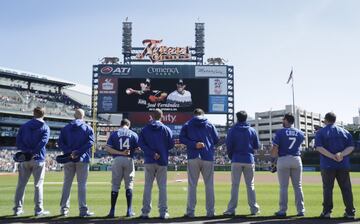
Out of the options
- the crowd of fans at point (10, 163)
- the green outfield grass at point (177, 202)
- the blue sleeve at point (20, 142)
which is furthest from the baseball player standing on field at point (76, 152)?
the crowd of fans at point (10, 163)

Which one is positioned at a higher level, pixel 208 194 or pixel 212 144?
pixel 212 144

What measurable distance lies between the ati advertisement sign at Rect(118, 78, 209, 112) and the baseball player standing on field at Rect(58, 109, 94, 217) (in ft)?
130

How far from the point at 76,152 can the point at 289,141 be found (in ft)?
14.0

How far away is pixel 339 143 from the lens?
7.55 m

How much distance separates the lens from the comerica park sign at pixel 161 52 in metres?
54.4

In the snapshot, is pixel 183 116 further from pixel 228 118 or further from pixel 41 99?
pixel 41 99

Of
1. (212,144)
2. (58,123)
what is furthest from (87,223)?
(58,123)

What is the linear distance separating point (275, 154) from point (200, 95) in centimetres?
4075

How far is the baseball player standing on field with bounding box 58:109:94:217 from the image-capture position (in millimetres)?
7742

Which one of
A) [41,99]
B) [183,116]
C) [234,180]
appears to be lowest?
[234,180]

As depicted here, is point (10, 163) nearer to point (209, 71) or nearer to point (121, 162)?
point (209, 71)

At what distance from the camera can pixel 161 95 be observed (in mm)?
48219

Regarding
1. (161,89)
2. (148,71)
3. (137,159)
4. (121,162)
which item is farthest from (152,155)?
(137,159)

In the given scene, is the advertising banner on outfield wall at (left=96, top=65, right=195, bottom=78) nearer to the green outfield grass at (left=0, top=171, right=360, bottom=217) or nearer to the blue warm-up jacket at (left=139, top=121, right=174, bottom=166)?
the green outfield grass at (left=0, top=171, right=360, bottom=217)
